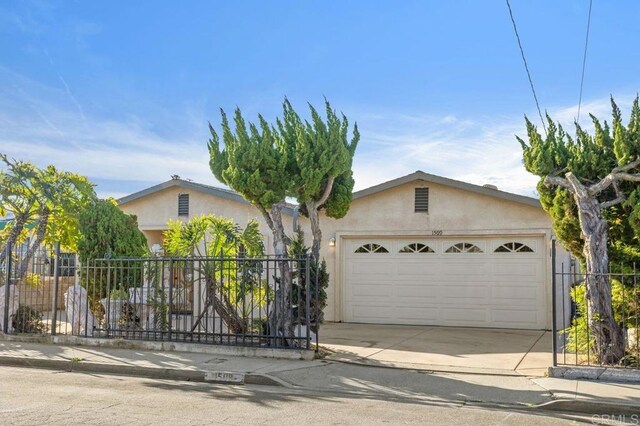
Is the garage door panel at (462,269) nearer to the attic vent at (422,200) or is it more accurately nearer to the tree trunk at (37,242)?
the attic vent at (422,200)

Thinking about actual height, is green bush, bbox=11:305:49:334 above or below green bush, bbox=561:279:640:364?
below

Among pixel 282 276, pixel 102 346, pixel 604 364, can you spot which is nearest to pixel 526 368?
pixel 604 364

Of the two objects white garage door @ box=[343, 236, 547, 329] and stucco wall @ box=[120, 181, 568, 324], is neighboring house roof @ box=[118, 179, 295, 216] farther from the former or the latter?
white garage door @ box=[343, 236, 547, 329]

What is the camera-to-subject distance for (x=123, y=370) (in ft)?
31.1

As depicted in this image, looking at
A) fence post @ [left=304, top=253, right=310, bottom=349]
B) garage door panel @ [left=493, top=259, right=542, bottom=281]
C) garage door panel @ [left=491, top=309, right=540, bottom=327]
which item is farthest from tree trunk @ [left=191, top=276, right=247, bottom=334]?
garage door panel @ [left=493, top=259, right=542, bottom=281]

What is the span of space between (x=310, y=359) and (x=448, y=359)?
7.43ft

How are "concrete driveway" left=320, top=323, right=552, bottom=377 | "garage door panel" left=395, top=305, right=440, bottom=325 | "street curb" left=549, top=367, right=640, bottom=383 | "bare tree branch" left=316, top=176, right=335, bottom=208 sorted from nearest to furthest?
1. "street curb" left=549, top=367, right=640, bottom=383
2. "concrete driveway" left=320, top=323, right=552, bottom=377
3. "bare tree branch" left=316, top=176, right=335, bottom=208
4. "garage door panel" left=395, top=305, right=440, bottom=325

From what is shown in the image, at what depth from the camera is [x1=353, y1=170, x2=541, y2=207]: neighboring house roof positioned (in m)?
14.0

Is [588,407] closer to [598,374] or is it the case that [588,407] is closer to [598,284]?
[598,374]

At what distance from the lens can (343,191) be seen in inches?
457

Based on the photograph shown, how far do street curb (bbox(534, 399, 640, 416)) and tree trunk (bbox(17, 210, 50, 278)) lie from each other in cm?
1053

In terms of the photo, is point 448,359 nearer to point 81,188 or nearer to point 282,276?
point 282,276

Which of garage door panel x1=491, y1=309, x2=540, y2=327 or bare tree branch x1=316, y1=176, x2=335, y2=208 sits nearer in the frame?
bare tree branch x1=316, y1=176, x2=335, y2=208

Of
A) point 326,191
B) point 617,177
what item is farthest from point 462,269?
point 617,177
